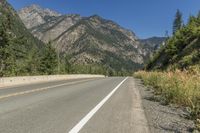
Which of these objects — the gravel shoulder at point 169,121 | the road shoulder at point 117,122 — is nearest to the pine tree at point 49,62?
the gravel shoulder at point 169,121

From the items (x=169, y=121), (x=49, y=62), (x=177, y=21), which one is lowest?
(x=169, y=121)

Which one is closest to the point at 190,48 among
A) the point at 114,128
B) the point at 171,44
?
the point at 171,44

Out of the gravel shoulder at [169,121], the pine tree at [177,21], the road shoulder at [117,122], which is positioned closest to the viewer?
the road shoulder at [117,122]

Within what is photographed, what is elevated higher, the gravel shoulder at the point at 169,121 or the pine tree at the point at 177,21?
the pine tree at the point at 177,21

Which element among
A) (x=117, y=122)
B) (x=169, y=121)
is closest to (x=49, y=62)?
(x=169, y=121)

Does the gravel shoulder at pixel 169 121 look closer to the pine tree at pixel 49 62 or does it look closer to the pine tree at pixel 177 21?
the pine tree at pixel 49 62

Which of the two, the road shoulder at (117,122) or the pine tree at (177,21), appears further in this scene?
the pine tree at (177,21)

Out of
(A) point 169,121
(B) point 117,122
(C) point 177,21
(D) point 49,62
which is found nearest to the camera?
(B) point 117,122

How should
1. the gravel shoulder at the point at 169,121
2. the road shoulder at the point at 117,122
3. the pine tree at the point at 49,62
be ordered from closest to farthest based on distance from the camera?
the road shoulder at the point at 117,122 < the gravel shoulder at the point at 169,121 < the pine tree at the point at 49,62

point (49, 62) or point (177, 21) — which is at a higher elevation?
point (177, 21)

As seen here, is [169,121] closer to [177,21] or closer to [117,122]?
[117,122]

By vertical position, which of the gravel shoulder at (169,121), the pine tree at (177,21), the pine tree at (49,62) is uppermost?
the pine tree at (177,21)

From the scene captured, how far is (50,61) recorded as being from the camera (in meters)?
83.7

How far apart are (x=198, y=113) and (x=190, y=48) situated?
129ft
